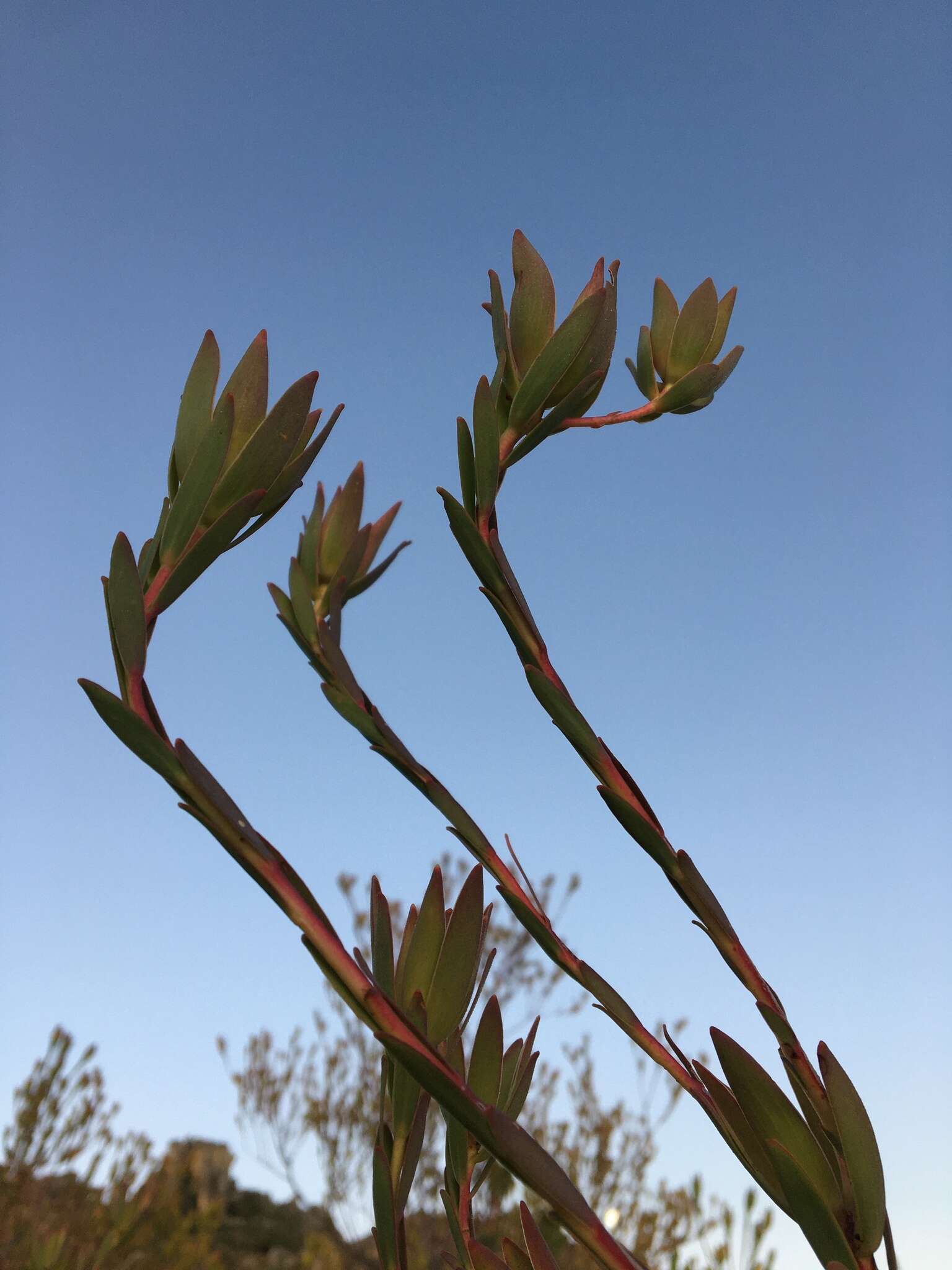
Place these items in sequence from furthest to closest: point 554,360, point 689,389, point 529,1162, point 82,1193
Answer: point 82,1193, point 689,389, point 554,360, point 529,1162

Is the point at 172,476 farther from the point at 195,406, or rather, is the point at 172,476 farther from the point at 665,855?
the point at 665,855

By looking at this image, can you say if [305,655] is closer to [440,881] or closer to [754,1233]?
[440,881]

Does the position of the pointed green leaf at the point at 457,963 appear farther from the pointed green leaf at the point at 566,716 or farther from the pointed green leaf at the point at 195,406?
the pointed green leaf at the point at 195,406

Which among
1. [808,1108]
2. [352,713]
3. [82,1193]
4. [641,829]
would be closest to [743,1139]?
[808,1108]

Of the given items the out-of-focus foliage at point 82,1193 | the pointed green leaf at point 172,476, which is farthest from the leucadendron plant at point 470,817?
the out-of-focus foliage at point 82,1193

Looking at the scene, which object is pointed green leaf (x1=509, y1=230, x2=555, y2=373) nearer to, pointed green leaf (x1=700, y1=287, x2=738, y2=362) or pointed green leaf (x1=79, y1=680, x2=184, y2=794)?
pointed green leaf (x1=700, y1=287, x2=738, y2=362)

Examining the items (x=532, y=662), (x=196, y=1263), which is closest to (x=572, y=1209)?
(x=532, y=662)
